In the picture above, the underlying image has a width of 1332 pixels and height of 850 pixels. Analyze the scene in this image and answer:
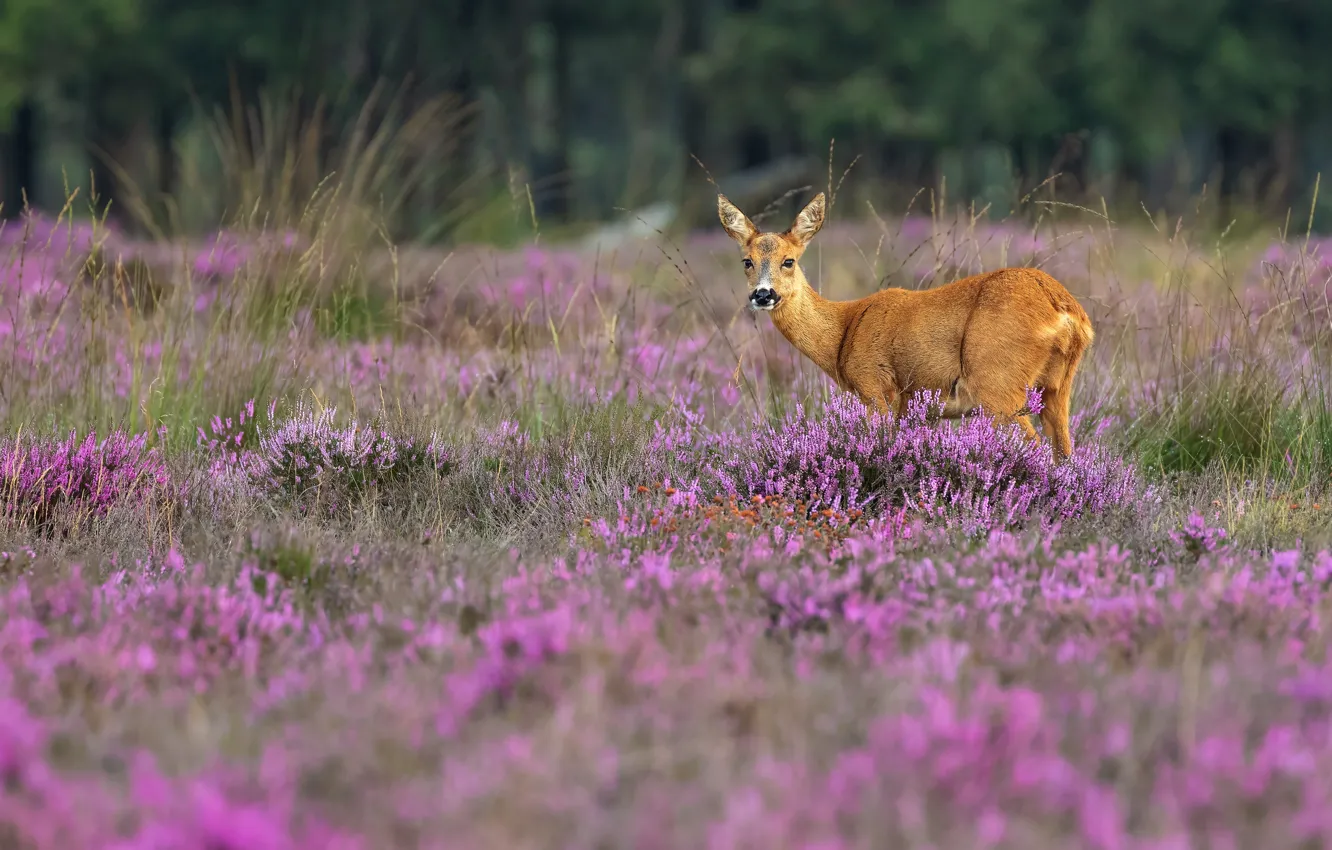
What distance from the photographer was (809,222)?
6.08 metres

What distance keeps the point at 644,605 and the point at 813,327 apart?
2506 millimetres

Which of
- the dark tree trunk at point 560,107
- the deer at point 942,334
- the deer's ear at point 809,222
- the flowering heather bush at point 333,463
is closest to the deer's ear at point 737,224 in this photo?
the deer at point 942,334

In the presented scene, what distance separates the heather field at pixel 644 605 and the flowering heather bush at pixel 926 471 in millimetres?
18

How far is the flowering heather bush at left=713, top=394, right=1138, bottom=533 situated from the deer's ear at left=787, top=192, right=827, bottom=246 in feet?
2.57

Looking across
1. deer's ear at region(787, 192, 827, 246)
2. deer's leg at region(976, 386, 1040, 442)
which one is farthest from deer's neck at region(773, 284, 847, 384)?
deer's leg at region(976, 386, 1040, 442)

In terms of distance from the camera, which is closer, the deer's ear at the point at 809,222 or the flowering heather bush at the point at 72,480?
the flowering heather bush at the point at 72,480

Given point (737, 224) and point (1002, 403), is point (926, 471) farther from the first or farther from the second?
point (737, 224)

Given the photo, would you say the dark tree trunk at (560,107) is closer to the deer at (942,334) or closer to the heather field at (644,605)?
the heather field at (644,605)

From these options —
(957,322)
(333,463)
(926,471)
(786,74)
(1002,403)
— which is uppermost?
(957,322)

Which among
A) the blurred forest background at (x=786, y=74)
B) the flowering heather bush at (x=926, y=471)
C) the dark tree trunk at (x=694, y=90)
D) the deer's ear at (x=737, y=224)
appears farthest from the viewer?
the dark tree trunk at (x=694, y=90)

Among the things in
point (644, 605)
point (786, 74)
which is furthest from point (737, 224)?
point (786, 74)

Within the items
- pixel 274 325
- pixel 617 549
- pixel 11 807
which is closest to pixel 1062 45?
pixel 274 325

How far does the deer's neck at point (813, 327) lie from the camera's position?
241 inches

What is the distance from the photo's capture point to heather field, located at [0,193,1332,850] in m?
2.56
